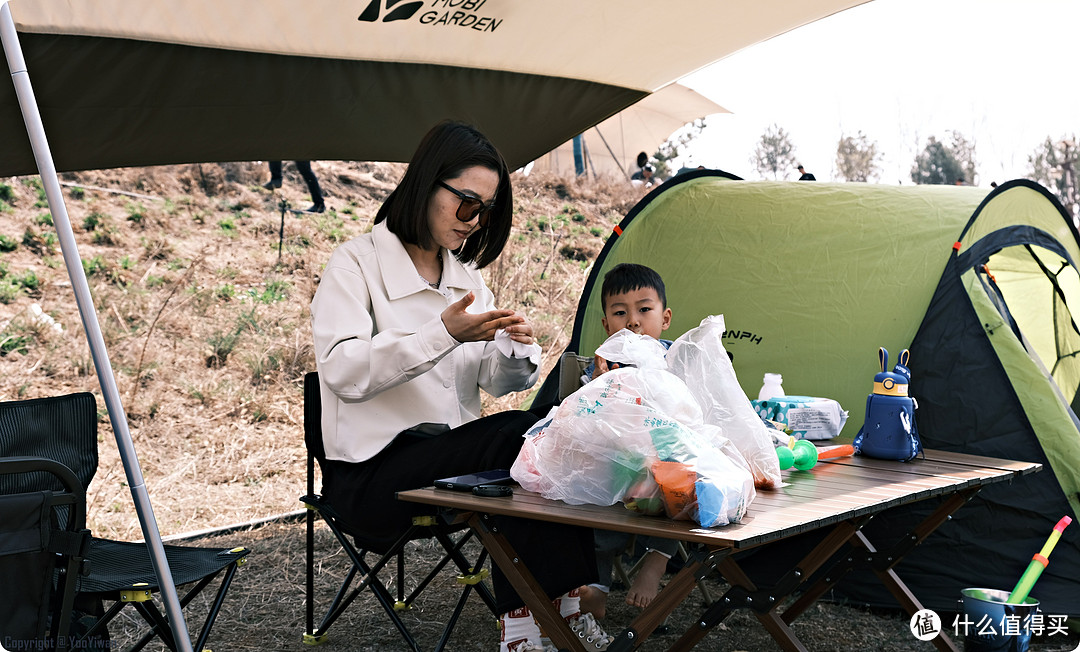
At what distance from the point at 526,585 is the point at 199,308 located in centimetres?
609

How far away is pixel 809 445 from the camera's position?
2293mm

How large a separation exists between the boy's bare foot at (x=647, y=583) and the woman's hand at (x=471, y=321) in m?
0.61

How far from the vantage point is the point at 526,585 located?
72.7 inches

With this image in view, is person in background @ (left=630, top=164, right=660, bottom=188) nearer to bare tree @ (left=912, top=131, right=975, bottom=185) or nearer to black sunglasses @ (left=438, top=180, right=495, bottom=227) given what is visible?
black sunglasses @ (left=438, top=180, right=495, bottom=227)

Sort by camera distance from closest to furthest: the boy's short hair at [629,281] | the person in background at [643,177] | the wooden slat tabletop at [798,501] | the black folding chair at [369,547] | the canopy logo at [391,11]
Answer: the wooden slat tabletop at [798,501] → the black folding chair at [369,547] → the canopy logo at [391,11] → the boy's short hair at [629,281] → the person in background at [643,177]

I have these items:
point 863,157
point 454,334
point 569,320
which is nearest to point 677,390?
point 454,334

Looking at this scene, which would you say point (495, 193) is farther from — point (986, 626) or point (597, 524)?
point (986, 626)

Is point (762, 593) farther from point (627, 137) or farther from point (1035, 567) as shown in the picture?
point (627, 137)

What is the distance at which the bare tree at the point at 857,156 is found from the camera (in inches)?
907

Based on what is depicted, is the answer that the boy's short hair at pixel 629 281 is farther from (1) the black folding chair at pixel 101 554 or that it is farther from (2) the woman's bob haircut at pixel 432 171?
(1) the black folding chair at pixel 101 554

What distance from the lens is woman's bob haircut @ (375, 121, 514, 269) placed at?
2.36 m

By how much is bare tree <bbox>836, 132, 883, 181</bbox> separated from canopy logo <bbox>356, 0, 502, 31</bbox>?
21.7m

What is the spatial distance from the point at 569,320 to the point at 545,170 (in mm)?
3915

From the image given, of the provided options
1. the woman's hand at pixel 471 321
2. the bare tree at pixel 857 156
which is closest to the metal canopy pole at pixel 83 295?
the woman's hand at pixel 471 321
